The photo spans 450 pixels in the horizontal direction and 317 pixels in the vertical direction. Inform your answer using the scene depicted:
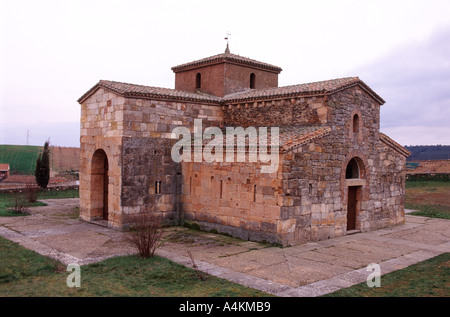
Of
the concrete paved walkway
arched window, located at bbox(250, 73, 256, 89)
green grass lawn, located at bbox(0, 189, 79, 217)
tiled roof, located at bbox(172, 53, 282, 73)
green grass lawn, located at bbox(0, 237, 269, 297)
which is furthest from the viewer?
arched window, located at bbox(250, 73, 256, 89)

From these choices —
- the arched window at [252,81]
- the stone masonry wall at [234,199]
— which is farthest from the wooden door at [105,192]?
the arched window at [252,81]

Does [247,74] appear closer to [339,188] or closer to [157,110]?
[157,110]

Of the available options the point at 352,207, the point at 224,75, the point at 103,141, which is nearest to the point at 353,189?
the point at 352,207

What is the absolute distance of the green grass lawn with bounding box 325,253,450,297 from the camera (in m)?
6.68

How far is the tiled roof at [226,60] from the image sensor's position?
15.7 metres

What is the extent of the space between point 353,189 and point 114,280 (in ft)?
29.5

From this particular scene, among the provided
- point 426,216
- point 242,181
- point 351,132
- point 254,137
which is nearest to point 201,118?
point 254,137

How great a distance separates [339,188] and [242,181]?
322cm

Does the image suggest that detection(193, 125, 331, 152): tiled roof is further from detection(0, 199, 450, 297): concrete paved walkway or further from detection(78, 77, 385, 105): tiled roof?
detection(0, 199, 450, 297): concrete paved walkway

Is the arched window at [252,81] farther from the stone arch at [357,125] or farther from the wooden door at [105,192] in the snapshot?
the wooden door at [105,192]

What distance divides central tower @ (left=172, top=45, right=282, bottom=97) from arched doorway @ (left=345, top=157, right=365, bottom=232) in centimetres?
576

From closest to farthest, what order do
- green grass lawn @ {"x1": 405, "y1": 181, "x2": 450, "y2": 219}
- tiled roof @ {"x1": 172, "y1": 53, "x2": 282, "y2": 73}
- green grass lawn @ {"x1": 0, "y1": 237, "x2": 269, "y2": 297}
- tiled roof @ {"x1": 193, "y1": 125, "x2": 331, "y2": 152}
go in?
green grass lawn @ {"x1": 0, "y1": 237, "x2": 269, "y2": 297}, tiled roof @ {"x1": 193, "y1": 125, "x2": 331, "y2": 152}, tiled roof @ {"x1": 172, "y1": 53, "x2": 282, "y2": 73}, green grass lawn @ {"x1": 405, "y1": 181, "x2": 450, "y2": 219}

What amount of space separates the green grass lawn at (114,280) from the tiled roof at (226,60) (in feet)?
31.9

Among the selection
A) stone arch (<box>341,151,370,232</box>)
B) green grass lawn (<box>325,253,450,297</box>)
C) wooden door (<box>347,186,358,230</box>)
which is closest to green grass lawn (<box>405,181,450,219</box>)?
stone arch (<box>341,151,370,232</box>)
